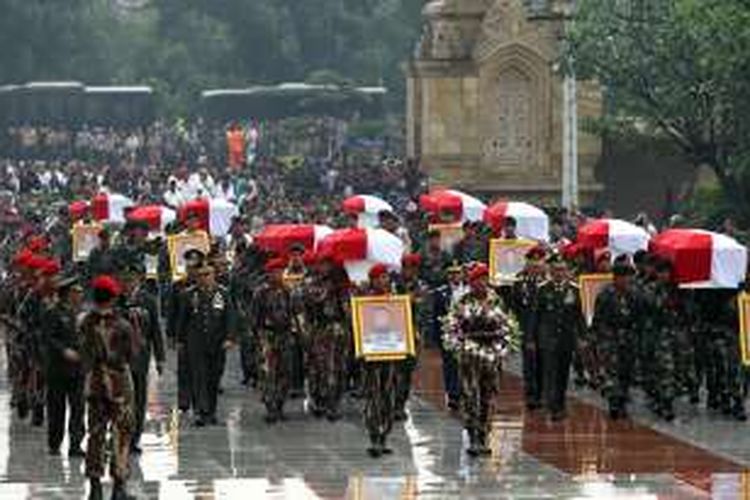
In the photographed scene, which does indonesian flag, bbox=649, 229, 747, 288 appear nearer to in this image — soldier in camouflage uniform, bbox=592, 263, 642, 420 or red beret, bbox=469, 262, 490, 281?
soldier in camouflage uniform, bbox=592, 263, 642, 420

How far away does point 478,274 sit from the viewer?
77.8ft

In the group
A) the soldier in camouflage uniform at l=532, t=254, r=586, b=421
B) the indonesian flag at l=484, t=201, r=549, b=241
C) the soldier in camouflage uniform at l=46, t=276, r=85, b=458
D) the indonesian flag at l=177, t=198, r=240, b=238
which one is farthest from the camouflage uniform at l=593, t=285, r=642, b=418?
the indonesian flag at l=177, t=198, r=240, b=238

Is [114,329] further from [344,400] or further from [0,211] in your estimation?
[0,211]

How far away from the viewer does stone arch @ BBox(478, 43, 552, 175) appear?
49.6 metres

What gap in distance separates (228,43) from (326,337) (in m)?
66.6

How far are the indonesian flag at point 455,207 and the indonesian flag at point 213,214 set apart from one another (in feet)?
8.05

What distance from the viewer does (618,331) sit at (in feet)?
86.8

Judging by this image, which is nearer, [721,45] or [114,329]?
[114,329]

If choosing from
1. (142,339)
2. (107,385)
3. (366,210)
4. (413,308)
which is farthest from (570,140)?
(107,385)

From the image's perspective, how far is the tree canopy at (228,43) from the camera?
8819 centimetres

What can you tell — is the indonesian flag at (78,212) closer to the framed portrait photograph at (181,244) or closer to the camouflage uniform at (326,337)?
the framed portrait photograph at (181,244)

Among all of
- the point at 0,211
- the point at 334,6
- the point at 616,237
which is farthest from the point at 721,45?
the point at 334,6

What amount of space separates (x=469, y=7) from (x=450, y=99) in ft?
5.50

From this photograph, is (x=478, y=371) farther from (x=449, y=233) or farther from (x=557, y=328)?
(x=449, y=233)
